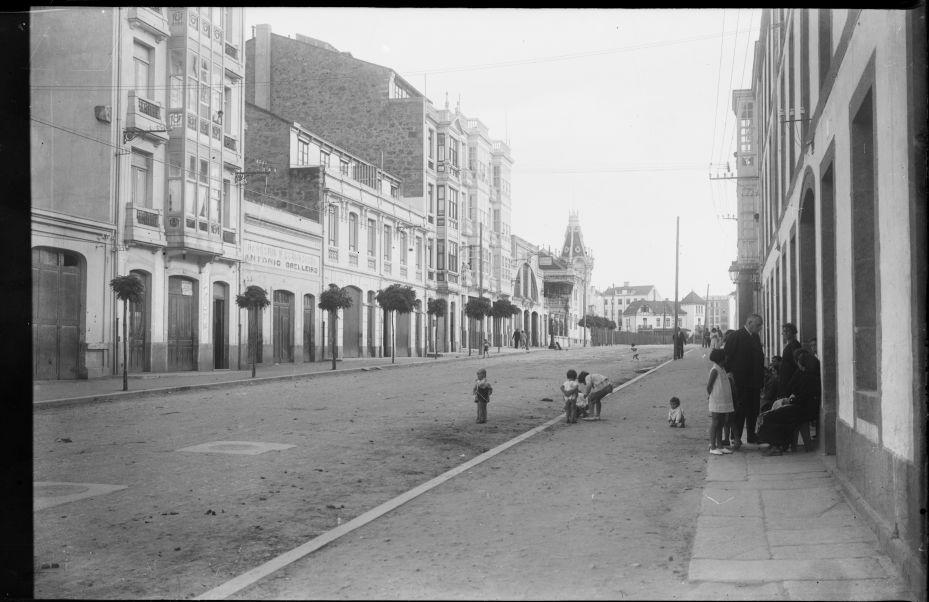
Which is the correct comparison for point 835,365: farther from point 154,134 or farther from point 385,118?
point 385,118

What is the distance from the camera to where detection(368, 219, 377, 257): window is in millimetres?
41938

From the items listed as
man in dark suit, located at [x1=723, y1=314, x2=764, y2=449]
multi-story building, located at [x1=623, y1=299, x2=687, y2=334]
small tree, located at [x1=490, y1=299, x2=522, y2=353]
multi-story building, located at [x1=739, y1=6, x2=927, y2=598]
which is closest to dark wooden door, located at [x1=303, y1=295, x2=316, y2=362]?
small tree, located at [x1=490, y1=299, x2=522, y2=353]

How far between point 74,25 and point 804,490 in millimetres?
7648

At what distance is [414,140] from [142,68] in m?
27.2

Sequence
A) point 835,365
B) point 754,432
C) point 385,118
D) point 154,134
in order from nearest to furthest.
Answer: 1. point 835,365
2. point 754,432
3. point 154,134
4. point 385,118

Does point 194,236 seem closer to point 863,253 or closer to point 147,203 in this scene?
point 147,203

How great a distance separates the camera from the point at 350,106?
150 feet

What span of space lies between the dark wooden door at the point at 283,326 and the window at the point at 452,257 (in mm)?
18871

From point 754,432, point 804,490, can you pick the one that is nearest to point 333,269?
point 754,432

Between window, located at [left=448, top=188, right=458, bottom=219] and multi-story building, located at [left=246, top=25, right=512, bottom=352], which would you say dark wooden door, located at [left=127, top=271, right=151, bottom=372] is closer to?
multi-story building, located at [left=246, top=25, right=512, bottom=352]

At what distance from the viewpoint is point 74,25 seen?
7141mm

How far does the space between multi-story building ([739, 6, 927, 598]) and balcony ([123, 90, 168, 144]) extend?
15.6 meters

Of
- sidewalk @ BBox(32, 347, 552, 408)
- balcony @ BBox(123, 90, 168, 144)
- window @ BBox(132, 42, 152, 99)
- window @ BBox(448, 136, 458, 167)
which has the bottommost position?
sidewalk @ BBox(32, 347, 552, 408)

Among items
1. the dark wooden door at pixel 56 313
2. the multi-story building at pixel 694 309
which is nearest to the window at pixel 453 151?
the dark wooden door at pixel 56 313
